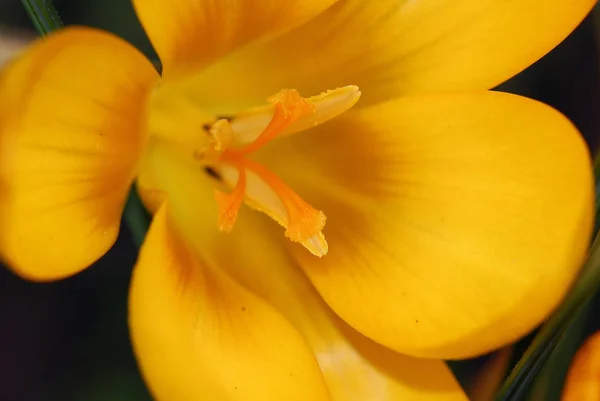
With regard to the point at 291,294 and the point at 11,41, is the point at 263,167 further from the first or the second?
the point at 11,41

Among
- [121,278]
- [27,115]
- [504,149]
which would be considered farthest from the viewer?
[121,278]

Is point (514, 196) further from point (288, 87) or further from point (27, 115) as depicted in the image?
point (27, 115)

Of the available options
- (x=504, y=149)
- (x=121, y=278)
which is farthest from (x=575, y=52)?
(x=121, y=278)

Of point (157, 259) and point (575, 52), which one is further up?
point (157, 259)

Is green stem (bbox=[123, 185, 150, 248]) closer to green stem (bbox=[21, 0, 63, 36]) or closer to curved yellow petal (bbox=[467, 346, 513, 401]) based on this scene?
green stem (bbox=[21, 0, 63, 36])

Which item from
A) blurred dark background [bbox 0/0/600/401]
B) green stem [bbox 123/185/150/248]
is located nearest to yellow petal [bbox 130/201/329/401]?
green stem [bbox 123/185/150/248]

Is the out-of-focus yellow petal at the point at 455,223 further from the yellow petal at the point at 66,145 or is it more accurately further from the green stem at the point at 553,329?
the yellow petal at the point at 66,145

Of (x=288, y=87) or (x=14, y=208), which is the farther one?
(x=288, y=87)
